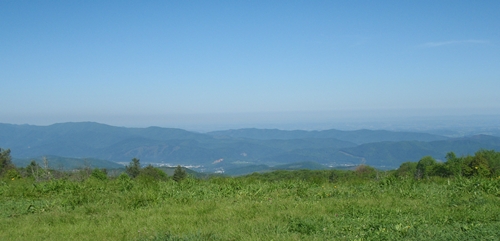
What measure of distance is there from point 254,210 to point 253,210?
0.7 inches

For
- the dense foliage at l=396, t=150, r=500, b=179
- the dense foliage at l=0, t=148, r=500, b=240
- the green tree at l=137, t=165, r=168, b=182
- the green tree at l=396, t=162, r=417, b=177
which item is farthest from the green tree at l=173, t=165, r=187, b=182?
the dense foliage at l=396, t=150, r=500, b=179

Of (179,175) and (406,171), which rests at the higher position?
(179,175)

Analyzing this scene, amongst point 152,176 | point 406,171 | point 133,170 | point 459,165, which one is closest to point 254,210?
point 152,176

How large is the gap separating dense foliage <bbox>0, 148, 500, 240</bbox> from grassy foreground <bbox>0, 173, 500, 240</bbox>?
17 mm

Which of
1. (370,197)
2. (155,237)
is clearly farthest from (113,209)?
(370,197)

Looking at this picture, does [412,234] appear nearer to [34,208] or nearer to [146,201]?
[146,201]

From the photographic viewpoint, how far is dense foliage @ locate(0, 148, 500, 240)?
17.1 ft

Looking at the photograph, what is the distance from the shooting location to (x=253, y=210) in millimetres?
6777

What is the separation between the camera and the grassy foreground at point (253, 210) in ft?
17.0

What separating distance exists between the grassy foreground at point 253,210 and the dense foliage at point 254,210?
17mm

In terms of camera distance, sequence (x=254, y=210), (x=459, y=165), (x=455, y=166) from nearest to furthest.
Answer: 1. (x=254, y=210)
2. (x=459, y=165)
3. (x=455, y=166)

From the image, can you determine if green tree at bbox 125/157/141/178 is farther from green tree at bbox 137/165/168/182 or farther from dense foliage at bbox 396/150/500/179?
dense foliage at bbox 396/150/500/179

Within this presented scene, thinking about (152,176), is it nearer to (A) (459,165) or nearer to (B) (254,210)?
(B) (254,210)

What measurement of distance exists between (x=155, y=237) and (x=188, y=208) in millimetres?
2134
